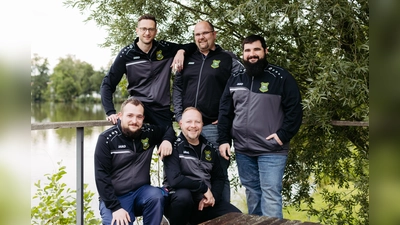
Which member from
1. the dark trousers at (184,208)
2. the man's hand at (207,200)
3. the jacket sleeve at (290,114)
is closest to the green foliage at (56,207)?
the dark trousers at (184,208)

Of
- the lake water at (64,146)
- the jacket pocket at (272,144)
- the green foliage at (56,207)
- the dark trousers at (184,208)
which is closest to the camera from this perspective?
the dark trousers at (184,208)

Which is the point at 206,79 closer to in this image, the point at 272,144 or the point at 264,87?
the point at 264,87

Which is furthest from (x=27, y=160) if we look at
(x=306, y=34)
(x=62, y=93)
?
(x=62, y=93)

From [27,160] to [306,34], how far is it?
3.25m

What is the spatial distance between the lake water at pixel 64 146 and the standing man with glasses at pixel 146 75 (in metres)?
0.57

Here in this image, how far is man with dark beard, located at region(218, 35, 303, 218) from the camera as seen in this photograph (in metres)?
3.10

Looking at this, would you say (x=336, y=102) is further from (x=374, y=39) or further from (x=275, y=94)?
(x=374, y=39)

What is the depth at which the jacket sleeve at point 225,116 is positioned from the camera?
3.25m

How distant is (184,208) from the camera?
2.98 metres

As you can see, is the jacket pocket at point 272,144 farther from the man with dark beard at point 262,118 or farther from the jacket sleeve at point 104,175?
the jacket sleeve at point 104,175

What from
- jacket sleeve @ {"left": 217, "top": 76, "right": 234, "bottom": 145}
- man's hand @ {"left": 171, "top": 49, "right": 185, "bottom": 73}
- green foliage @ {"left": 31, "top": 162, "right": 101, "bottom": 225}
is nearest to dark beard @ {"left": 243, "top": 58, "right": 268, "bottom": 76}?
jacket sleeve @ {"left": 217, "top": 76, "right": 234, "bottom": 145}

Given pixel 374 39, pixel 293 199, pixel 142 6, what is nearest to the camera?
pixel 374 39

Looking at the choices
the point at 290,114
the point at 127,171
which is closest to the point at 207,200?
the point at 127,171

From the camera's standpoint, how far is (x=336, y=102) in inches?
145
